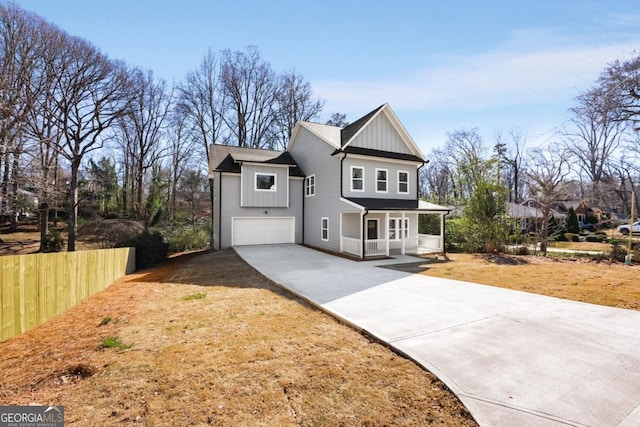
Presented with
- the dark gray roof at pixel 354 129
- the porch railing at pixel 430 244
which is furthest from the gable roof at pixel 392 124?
the porch railing at pixel 430 244

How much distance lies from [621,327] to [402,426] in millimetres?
5123

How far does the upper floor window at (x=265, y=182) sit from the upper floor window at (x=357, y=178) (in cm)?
531

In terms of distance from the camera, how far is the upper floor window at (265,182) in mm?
17375

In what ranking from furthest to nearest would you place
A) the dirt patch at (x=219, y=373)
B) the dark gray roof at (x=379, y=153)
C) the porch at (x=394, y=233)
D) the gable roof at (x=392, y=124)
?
the gable roof at (x=392, y=124)
the porch at (x=394, y=233)
the dark gray roof at (x=379, y=153)
the dirt patch at (x=219, y=373)

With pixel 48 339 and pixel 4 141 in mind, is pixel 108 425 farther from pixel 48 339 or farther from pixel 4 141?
pixel 4 141

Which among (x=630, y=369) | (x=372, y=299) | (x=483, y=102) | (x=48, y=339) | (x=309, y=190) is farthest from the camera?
(x=309, y=190)

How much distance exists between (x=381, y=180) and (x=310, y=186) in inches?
184

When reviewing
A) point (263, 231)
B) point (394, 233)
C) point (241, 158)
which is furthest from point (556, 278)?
point (241, 158)

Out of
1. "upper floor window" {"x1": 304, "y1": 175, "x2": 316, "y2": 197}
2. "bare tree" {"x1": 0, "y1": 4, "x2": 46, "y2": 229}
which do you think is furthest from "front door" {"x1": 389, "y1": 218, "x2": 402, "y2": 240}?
"bare tree" {"x1": 0, "y1": 4, "x2": 46, "y2": 229}

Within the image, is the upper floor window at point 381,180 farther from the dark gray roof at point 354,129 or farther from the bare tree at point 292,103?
the bare tree at point 292,103

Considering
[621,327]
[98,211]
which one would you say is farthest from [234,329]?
[98,211]

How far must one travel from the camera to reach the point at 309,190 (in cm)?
1834

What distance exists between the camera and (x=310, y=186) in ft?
59.8

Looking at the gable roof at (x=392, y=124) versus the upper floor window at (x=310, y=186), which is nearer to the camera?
the gable roof at (x=392, y=124)
